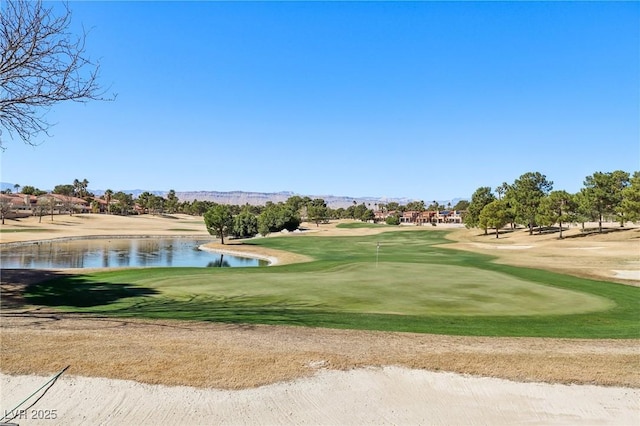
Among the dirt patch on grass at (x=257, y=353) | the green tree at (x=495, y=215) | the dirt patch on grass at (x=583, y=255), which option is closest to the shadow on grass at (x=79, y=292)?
the dirt patch on grass at (x=257, y=353)

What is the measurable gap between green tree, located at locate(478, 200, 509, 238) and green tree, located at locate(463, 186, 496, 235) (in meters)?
2.98

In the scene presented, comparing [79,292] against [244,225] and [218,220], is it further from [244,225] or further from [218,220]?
[244,225]

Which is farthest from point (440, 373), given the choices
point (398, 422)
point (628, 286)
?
point (628, 286)

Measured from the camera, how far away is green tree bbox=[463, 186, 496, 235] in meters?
95.9

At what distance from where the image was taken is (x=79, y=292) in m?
24.9

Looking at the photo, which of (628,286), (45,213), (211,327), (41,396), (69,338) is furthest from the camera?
(45,213)

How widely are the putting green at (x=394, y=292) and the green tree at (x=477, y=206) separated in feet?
209

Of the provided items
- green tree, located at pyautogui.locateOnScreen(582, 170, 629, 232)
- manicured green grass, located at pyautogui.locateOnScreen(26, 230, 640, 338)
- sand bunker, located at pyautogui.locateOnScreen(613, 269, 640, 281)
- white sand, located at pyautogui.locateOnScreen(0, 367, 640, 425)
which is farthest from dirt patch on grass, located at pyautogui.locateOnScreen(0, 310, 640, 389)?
green tree, located at pyautogui.locateOnScreen(582, 170, 629, 232)

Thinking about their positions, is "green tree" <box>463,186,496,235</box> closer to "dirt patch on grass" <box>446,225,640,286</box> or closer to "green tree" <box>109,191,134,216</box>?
"dirt patch on grass" <box>446,225,640,286</box>

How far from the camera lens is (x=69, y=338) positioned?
11.1 metres

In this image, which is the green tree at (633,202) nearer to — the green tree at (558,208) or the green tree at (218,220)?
the green tree at (558,208)

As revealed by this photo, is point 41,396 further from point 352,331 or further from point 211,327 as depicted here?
point 352,331

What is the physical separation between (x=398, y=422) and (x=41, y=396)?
262 inches

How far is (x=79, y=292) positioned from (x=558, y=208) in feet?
242
